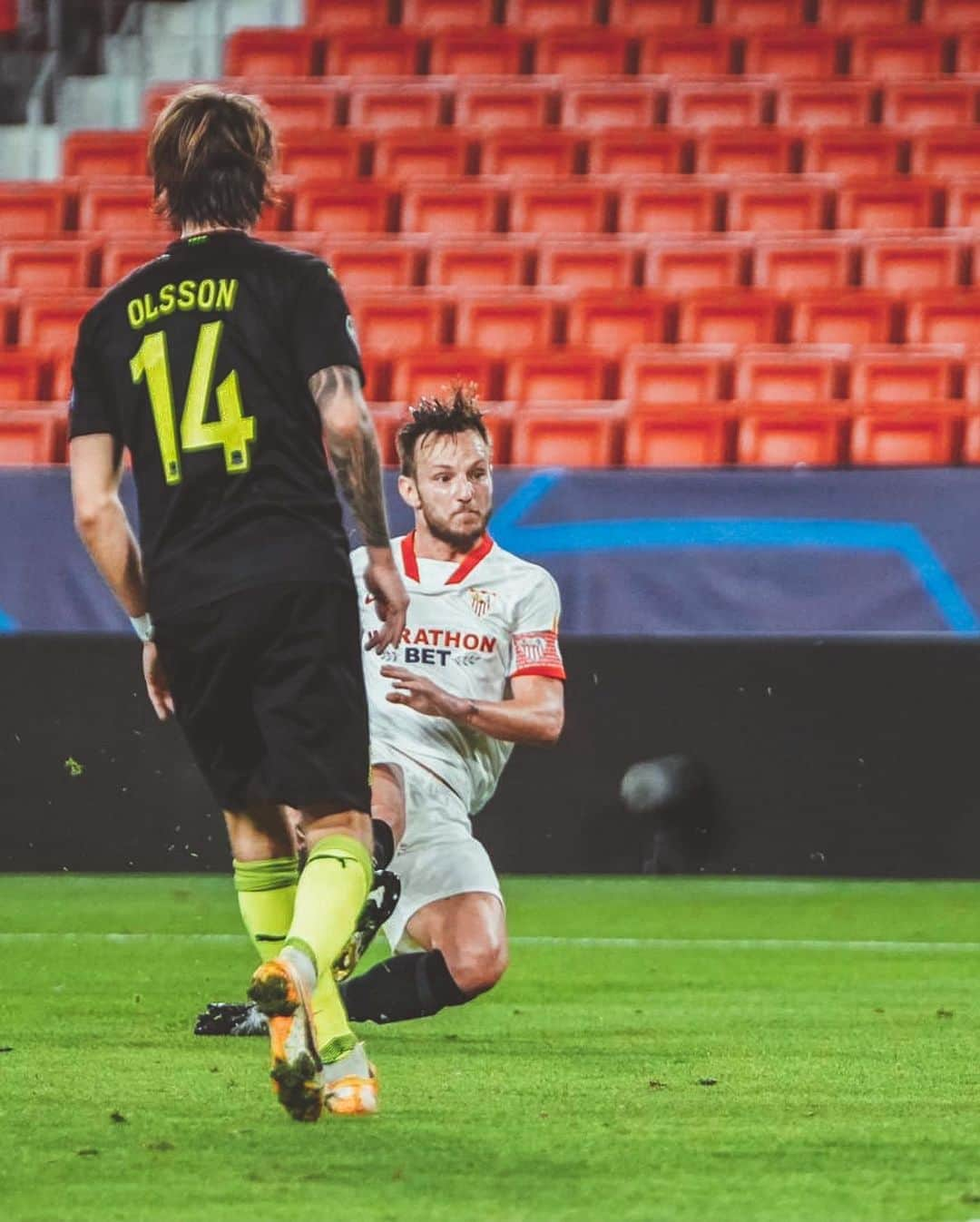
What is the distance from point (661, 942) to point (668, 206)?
6.68m

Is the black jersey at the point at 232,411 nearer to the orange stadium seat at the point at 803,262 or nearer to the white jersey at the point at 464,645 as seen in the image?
the white jersey at the point at 464,645

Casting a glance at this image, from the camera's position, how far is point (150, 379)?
3951 millimetres

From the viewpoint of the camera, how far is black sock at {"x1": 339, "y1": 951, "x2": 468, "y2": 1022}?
516 cm

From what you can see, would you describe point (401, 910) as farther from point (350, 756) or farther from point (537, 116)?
point (537, 116)

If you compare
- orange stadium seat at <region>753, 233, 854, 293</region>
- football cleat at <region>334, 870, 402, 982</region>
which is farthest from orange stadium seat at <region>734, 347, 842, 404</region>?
football cleat at <region>334, 870, 402, 982</region>

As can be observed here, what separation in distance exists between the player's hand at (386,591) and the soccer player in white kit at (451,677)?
1325mm

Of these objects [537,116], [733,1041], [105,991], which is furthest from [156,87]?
[733,1041]

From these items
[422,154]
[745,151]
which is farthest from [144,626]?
[422,154]

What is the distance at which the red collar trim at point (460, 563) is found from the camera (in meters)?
5.65

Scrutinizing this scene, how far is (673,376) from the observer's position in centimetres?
1169

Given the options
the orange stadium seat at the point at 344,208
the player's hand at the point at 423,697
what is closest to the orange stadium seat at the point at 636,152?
the orange stadium seat at the point at 344,208

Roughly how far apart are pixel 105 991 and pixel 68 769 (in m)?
3.41

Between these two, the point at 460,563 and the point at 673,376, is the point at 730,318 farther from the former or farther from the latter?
the point at 460,563

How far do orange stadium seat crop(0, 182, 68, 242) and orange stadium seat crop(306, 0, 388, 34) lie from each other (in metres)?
2.03
